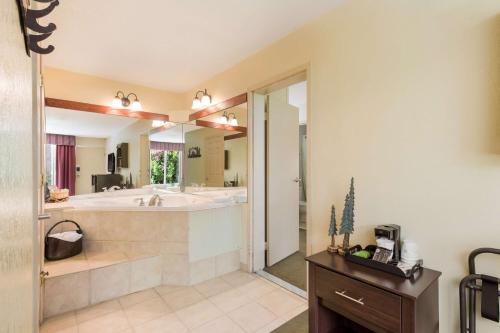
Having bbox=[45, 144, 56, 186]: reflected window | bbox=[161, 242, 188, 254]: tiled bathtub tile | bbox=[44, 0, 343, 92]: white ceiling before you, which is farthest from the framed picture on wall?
bbox=[45, 144, 56, 186]: reflected window

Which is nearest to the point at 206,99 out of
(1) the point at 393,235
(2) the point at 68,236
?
(2) the point at 68,236

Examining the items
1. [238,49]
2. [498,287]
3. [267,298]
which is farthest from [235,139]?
[498,287]

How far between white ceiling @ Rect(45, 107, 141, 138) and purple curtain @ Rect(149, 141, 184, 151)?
16.2 inches

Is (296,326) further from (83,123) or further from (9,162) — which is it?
(83,123)

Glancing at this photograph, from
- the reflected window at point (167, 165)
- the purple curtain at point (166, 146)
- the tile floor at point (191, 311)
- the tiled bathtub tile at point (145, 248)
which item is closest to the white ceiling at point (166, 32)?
the purple curtain at point (166, 146)

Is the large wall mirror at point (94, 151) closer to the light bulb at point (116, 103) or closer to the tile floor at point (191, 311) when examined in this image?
the light bulb at point (116, 103)

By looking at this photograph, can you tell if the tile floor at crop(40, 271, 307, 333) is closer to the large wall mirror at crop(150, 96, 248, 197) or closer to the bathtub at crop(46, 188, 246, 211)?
the bathtub at crop(46, 188, 246, 211)

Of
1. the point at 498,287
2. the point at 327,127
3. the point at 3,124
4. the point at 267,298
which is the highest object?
the point at 327,127

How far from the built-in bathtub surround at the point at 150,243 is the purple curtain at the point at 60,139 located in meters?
0.75

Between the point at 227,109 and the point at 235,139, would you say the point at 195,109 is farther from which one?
the point at 235,139

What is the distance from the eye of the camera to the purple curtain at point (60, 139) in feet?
8.77

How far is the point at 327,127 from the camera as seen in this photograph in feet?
6.26

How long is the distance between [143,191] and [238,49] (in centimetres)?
217

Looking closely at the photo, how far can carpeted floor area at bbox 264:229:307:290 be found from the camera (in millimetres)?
2482
